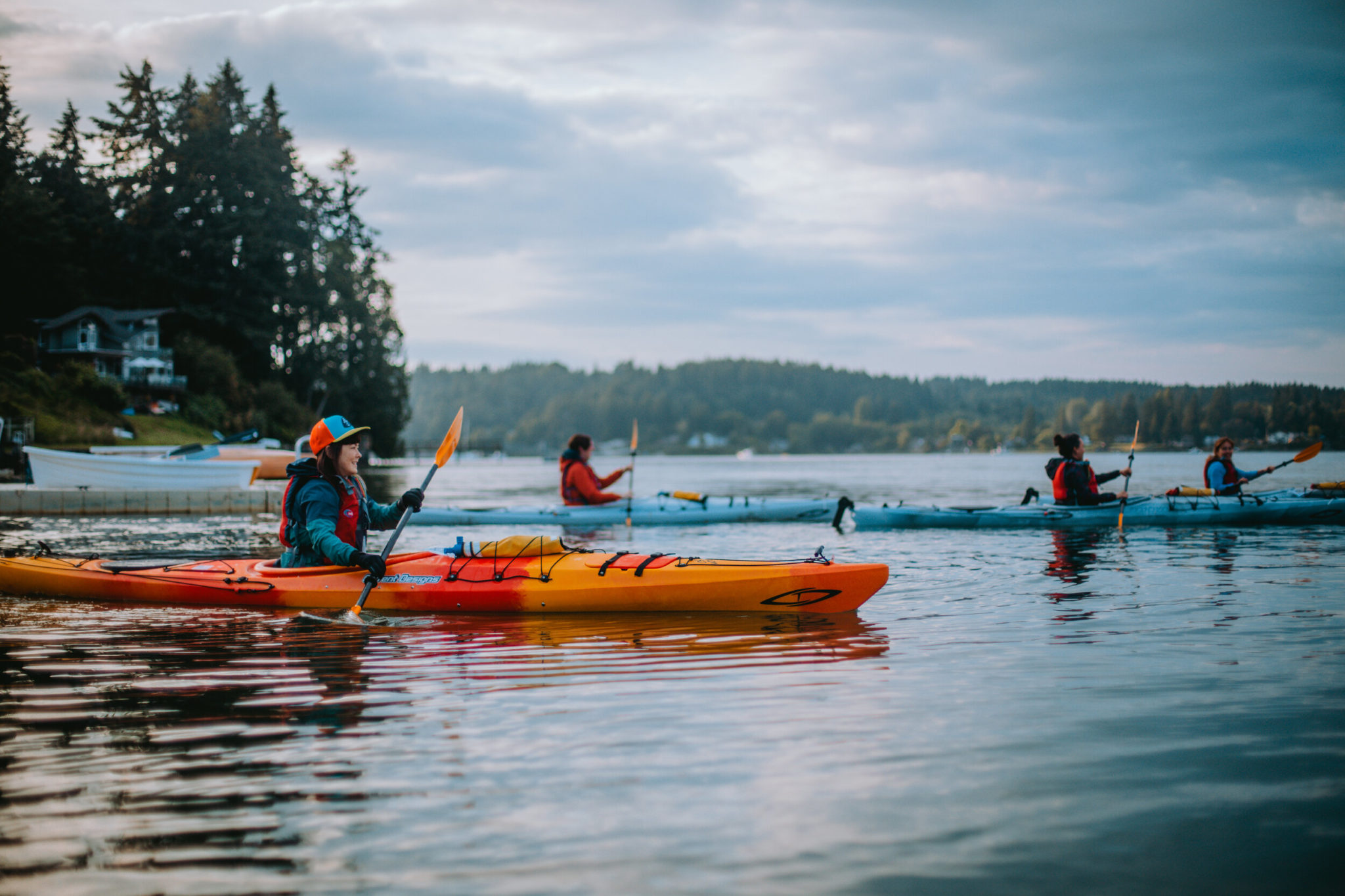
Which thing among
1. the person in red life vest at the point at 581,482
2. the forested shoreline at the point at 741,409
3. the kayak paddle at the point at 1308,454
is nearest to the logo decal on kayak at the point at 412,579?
the person in red life vest at the point at 581,482

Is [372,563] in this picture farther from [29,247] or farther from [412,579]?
[29,247]

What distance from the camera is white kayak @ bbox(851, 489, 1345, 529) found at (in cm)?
1429

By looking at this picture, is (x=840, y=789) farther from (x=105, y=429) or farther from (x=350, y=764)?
(x=105, y=429)

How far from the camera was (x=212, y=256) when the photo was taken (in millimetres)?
43969

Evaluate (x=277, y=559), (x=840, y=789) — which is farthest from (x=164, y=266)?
(x=840, y=789)

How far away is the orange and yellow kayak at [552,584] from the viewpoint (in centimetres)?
730

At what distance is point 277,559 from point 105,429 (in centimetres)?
2735

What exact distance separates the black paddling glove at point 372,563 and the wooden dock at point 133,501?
42.0ft

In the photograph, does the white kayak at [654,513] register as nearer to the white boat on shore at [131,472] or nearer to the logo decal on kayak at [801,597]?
the white boat on shore at [131,472]

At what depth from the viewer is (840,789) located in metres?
3.68

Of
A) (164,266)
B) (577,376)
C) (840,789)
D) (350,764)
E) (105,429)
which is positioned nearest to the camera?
(840,789)

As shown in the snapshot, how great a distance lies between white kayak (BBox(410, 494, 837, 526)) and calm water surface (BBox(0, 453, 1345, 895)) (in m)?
8.00

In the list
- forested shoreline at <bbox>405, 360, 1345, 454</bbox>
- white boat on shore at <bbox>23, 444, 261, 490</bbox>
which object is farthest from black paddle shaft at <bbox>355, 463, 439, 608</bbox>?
forested shoreline at <bbox>405, 360, 1345, 454</bbox>

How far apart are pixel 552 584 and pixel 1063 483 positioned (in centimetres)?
983
